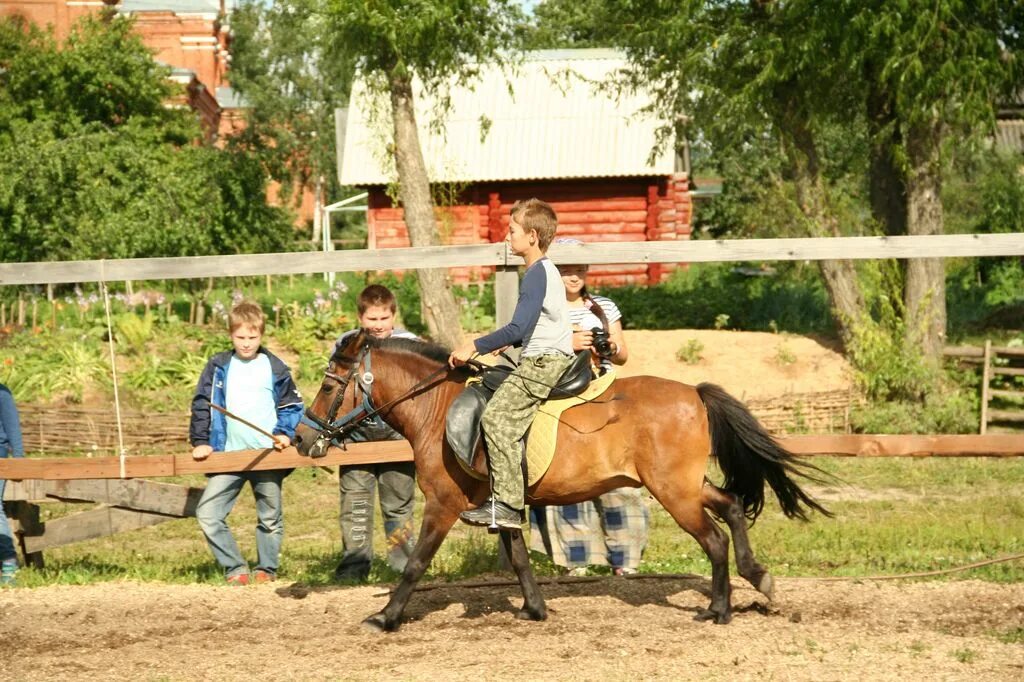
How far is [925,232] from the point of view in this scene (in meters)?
17.8

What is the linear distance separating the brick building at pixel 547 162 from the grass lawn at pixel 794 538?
14.6 meters

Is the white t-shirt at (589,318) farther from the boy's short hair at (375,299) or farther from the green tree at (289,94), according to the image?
the green tree at (289,94)

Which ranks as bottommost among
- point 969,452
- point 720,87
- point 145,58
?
point 969,452

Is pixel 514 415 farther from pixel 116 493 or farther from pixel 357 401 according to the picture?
pixel 116 493

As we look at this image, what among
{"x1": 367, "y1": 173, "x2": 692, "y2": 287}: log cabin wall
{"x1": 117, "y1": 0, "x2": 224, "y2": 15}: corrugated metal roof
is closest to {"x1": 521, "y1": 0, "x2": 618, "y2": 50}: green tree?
{"x1": 367, "y1": 173, "x2": 692, "y2": 287}: log cabin wall

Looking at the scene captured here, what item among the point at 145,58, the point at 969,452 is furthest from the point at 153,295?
the point at 969,452

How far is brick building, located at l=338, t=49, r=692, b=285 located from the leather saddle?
20.3m

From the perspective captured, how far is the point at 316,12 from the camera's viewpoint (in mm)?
18891

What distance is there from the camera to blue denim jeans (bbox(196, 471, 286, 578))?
8.05 meters

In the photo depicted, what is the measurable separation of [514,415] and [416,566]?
101 centimetres

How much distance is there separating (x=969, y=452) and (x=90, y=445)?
1045cm

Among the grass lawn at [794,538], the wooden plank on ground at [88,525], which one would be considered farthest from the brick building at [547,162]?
the wooden plank on ground at [88,525]

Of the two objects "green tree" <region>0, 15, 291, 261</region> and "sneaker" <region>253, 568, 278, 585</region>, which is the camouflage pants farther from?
"green tree" <region>0, 15, 291, 261</region>

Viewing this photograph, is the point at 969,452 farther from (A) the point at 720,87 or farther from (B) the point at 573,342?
(A) the point at 720,87
